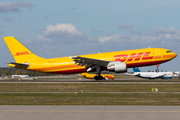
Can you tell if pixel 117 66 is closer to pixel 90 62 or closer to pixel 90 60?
pixel 90 60

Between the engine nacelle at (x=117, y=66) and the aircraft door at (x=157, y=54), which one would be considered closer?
the engine nacelle at (x=117, y=66)

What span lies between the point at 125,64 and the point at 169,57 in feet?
27.6

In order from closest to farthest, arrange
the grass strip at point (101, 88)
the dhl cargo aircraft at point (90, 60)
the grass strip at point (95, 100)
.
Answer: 1. the grass strip at point (95, 100)
2. the grass strip at point (101, 88)
3. the dhl cargo aircraft at point (90, 60)

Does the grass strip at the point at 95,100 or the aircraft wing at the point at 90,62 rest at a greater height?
the aircraft wing at the point at 90,62

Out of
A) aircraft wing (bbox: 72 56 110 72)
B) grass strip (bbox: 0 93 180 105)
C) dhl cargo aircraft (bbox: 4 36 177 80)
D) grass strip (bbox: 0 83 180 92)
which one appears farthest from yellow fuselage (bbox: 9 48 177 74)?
grass strip (bbox: 0 93 180 105)

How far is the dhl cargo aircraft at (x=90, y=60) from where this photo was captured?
46.0 meters

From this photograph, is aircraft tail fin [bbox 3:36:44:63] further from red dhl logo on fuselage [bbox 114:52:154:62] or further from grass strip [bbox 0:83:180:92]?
red dhl logo on fuselage [bbox 114:52:154:62]

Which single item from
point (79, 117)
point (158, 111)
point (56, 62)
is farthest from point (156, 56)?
point (79, 117)

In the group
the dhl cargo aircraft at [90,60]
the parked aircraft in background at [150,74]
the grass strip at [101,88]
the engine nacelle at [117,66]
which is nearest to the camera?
the grass strip at [101,88]

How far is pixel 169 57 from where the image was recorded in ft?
154

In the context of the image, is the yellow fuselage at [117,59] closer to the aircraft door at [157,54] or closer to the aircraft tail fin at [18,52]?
the aircraft door at [157,54]

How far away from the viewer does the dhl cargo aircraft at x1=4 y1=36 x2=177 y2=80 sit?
46.0m

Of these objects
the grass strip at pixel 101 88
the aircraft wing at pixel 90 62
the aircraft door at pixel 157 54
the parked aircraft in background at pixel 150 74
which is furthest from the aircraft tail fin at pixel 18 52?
the parked aircraft in background at pixel 150 74

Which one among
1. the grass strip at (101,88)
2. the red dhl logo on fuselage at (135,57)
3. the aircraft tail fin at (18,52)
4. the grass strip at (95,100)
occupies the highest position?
the aircraft tail fin at (18,52)
